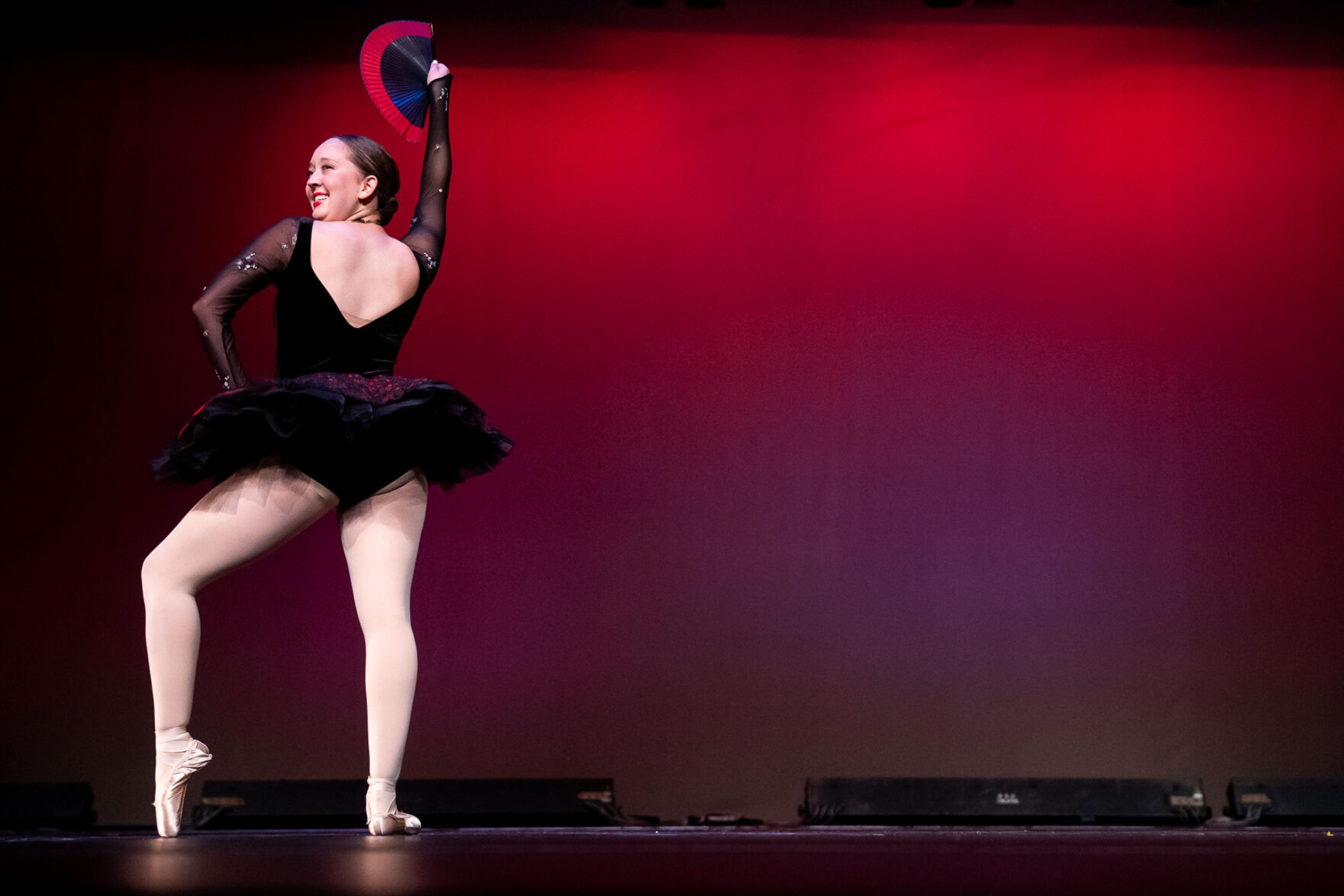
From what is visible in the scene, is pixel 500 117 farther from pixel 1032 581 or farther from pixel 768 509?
pixel 1032 581

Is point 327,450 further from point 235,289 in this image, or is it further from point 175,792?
point 175,792

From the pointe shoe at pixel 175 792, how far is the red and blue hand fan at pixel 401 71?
1.33 meters

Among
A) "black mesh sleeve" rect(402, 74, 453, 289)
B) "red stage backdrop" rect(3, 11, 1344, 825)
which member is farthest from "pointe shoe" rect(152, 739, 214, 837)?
"red stage backdrop" rect(3, 11, 1344, 825)

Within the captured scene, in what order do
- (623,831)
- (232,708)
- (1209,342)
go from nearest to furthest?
(623,831), (232,708), (1209,342)

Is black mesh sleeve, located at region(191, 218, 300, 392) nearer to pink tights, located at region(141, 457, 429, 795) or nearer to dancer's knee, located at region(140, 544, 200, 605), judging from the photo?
pink tights, located at region(141, 457, 429, 795)

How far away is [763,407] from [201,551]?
2139 mm

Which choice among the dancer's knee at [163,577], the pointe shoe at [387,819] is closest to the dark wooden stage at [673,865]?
the pointe shoe at [387,819]

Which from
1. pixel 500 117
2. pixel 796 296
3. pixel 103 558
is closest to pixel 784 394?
pixel 796 296

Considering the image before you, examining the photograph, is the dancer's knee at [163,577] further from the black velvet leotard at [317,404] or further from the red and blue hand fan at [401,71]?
the red and blue hand fan at [401,71]

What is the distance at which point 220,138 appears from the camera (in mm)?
3848

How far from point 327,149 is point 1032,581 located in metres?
2.51

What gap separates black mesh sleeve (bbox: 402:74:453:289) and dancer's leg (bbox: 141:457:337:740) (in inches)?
20.4

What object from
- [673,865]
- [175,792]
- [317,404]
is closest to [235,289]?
[317,404]

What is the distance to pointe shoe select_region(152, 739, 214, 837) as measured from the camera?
1.85 meters
